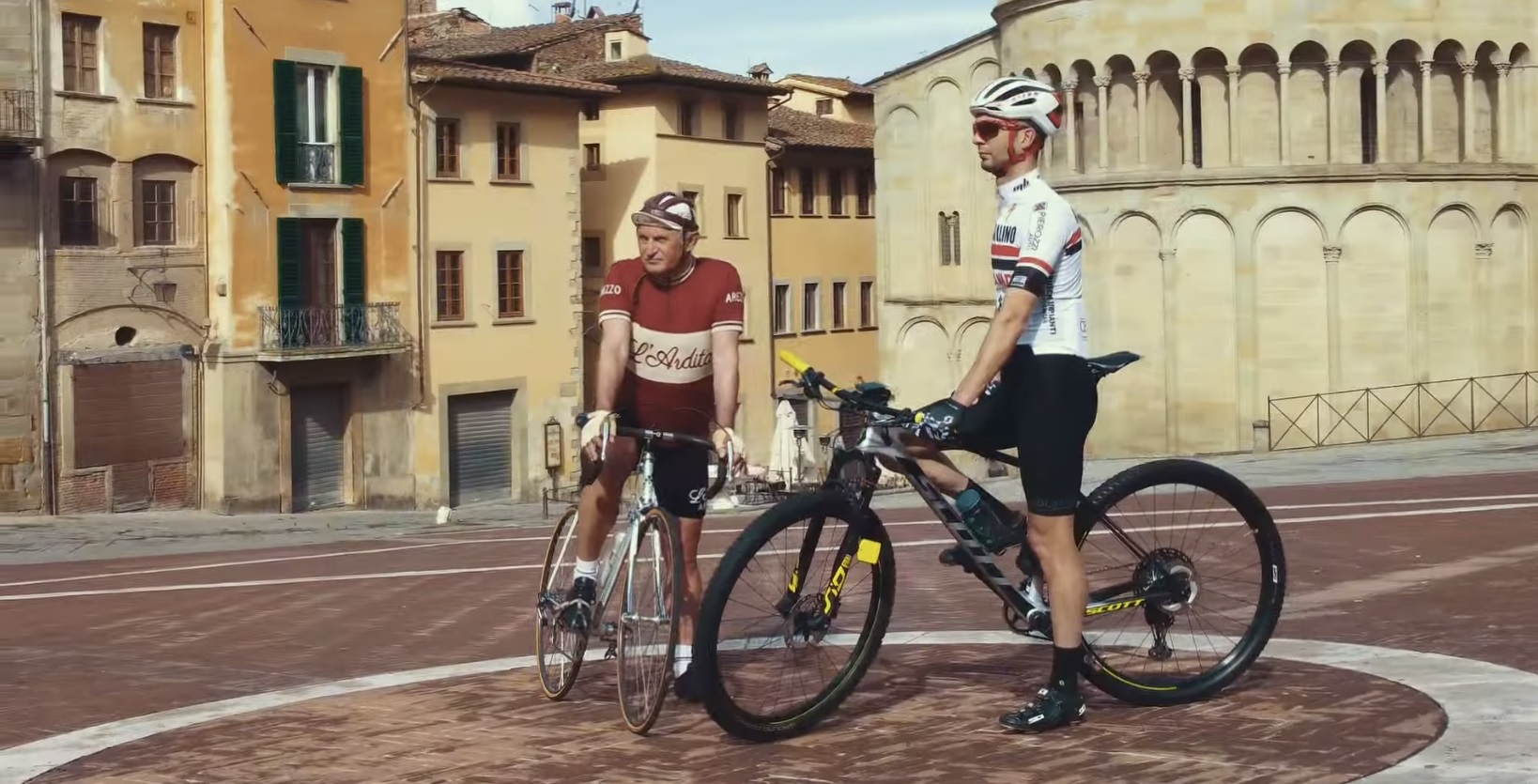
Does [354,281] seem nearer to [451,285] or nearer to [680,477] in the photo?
[451,285]

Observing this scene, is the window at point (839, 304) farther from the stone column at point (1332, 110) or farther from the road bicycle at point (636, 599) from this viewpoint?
the road bicycle at point (636, 599)

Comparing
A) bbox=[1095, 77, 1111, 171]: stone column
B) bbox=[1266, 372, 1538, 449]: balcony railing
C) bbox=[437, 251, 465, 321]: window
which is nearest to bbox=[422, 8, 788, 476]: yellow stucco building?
bbox=[437, 251, 465, 321]: window

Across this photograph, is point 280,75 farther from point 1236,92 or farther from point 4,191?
point 1236,92

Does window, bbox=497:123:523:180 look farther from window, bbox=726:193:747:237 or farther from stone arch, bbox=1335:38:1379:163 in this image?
stone arch, bbox=1335:38:1379:163

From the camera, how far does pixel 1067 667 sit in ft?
24.0

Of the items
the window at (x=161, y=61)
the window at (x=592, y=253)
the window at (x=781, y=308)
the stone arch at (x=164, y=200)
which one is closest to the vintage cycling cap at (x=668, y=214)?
the stone arch at (x=164, y=200)

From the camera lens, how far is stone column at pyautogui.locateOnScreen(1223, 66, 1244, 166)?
1818 inches

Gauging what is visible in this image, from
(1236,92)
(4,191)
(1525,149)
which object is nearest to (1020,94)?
(4,191)

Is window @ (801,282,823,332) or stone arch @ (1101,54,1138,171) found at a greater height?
stone arch @ (1101,54,1138,171)

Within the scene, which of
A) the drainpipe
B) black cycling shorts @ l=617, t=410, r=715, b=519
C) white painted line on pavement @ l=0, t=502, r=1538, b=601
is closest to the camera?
black cycling shorts @ l=617, t=410, r=715, b=519

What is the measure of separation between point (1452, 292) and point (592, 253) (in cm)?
2115

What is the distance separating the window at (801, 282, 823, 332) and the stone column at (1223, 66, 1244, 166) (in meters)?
19.6

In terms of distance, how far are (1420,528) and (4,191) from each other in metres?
27.7

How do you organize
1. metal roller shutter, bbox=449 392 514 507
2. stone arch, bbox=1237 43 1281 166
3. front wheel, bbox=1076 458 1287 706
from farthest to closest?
1. stone arch, bbox=1237 43 1281 166
2. metal roller shutter, bbox=449 392 514 507
3. front wheel, bbox=1076 458 1287 706
